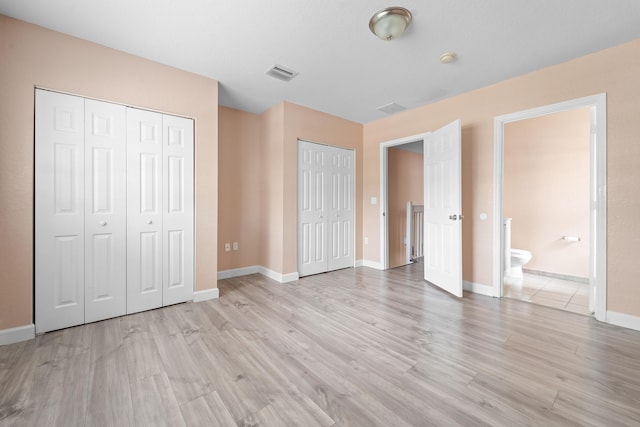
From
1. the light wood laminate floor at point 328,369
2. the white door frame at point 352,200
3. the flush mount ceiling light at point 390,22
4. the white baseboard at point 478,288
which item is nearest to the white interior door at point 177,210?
the light wood laminate floor at point 328,369

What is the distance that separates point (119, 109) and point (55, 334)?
2073 mm

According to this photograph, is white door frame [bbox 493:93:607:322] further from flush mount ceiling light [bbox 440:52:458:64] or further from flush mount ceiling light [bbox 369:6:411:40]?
flush mount ceiling light [bbox 369:6:411:40]

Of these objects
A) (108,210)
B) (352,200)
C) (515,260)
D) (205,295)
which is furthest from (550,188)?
(108,210)

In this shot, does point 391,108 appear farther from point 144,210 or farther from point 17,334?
point 17,334

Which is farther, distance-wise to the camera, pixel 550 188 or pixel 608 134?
pixel 550 188

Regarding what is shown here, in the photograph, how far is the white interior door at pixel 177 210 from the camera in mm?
2727

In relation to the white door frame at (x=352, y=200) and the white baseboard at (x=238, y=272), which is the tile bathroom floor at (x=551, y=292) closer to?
the white door frame at (x=352, y=200)

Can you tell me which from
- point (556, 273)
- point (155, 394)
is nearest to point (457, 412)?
point (155, 394)

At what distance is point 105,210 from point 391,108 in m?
3.81

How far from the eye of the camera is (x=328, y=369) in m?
1.69

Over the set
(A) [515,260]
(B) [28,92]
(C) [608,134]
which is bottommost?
(A) [515,260]

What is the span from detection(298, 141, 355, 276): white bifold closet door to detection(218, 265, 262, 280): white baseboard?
0.83 m

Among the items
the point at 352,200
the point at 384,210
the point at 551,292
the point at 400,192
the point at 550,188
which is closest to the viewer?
the point at 551,292

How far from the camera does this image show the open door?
120 inches
